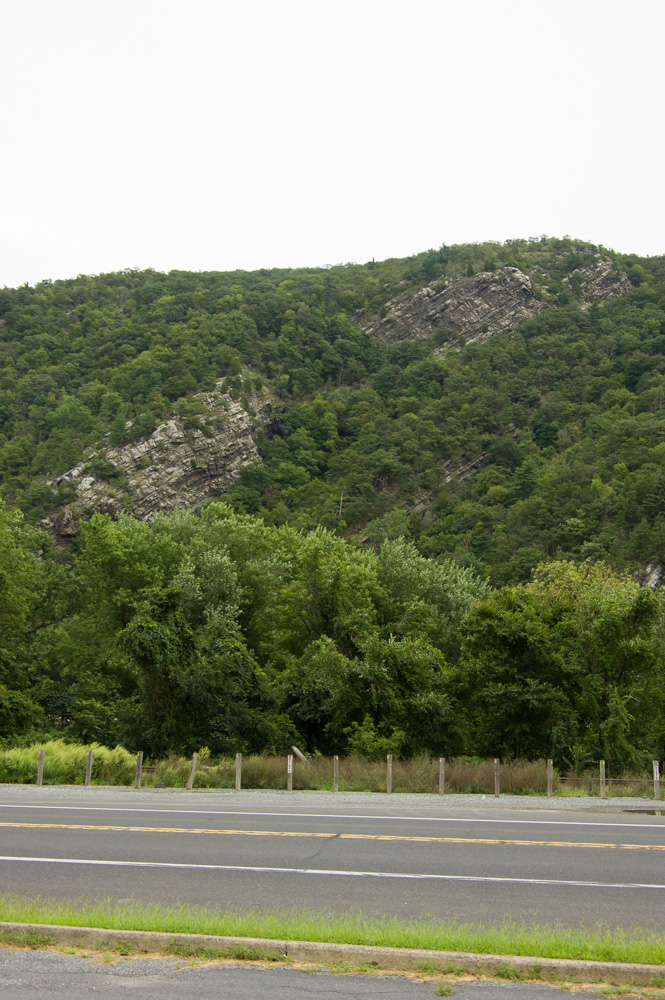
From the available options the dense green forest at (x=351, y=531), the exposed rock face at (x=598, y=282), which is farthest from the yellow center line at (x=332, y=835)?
the exposed rock face at (x=598, y=282)

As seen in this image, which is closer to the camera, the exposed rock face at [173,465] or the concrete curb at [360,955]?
the concrete curb at [360,955]

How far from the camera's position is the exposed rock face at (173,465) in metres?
102

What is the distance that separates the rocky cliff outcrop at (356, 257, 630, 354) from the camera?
6614 inches

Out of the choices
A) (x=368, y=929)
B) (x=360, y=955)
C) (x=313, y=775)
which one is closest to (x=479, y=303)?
(x=313, y=775)

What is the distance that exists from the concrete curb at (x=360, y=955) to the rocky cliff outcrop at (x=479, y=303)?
165m

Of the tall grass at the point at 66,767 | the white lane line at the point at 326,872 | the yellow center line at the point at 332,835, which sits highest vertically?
the white lane line at the point at 326,872

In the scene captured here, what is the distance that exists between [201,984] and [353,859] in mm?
4428

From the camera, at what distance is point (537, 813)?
51.1 feet

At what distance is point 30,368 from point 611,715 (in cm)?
12349

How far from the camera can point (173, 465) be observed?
115062mm

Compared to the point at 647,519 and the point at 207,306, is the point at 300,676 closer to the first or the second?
the point at 647,519

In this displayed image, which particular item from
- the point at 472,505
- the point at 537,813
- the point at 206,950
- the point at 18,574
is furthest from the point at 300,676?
the point at 472,505

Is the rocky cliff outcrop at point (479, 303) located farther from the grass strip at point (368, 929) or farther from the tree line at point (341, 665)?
the grass strip at point (368, 929)

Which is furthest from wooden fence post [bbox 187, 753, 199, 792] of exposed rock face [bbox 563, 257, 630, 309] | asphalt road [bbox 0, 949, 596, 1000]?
exposed rock face [bbox 563, 257, 630, 309]
